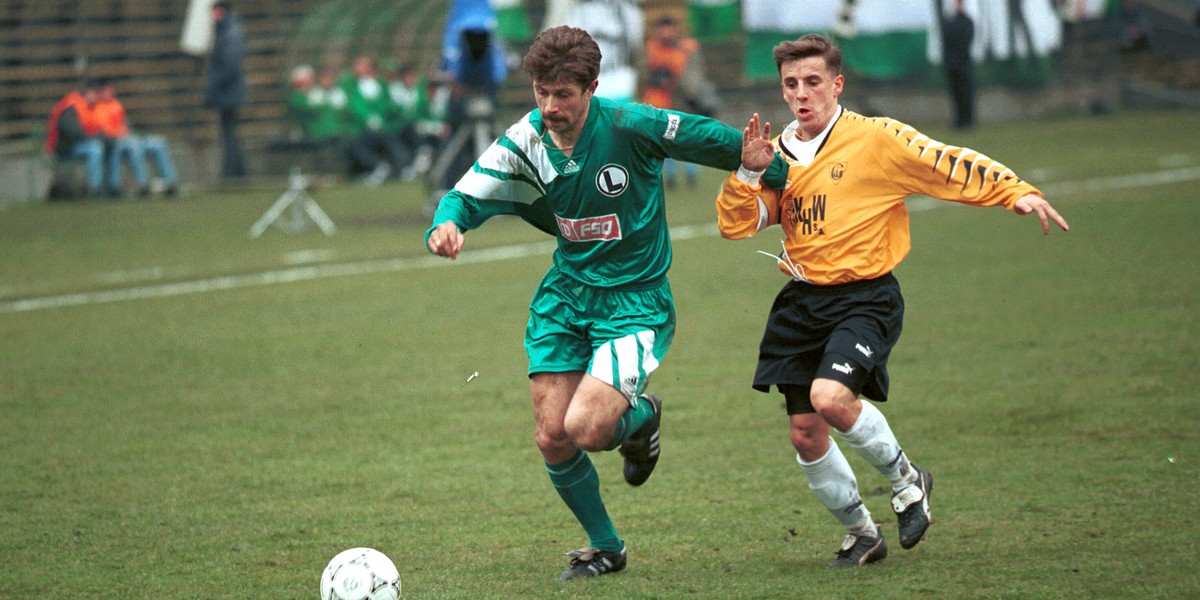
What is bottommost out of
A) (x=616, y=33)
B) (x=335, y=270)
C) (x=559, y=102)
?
(x=335, y=270)

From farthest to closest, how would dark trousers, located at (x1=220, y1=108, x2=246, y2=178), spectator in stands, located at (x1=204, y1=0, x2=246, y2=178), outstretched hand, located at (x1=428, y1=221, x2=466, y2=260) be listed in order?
dark trousers, located at (x1=220, y1=108, x2=246, y2=178) → spectator in stands, located at (x1=204, y1=0, x2=246, y2=178) → outstretched hand, located at (x1=428, y1=221, x2=466, y2=260)

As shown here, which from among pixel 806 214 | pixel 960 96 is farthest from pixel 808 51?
pixel 960 96

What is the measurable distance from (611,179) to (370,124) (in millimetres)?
20544

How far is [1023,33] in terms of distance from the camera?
89.7ft

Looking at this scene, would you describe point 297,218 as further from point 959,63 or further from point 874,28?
point 959,63

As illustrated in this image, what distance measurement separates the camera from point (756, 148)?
495 centimetres

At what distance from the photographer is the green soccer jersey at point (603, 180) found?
5062mm

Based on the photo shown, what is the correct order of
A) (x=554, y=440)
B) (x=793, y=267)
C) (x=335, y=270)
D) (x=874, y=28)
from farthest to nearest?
(x=874, y=28)
(x=335, y=270)
(x=793, y=267)
(x=554, y=440)

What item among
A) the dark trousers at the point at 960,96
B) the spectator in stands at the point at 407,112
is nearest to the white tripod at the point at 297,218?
the spectator in stands at the point at 407,112

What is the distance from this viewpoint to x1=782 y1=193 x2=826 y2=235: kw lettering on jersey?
5164 millimetres

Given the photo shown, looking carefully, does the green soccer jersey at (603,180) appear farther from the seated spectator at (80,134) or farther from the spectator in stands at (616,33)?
the seated spectator at (80,134)

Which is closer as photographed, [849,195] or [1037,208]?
[1037,208]

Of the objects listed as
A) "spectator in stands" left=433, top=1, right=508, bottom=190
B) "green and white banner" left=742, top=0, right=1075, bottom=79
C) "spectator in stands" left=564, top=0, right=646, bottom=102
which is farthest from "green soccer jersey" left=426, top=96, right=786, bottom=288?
"green and white banner" left=742, top=0, right=1075, bottom=79

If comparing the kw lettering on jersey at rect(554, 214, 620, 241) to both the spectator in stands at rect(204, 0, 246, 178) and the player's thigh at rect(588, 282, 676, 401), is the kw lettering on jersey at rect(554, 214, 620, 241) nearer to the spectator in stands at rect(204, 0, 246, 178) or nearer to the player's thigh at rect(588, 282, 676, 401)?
the player's thigh at rect(588, 282, 676, 401)
